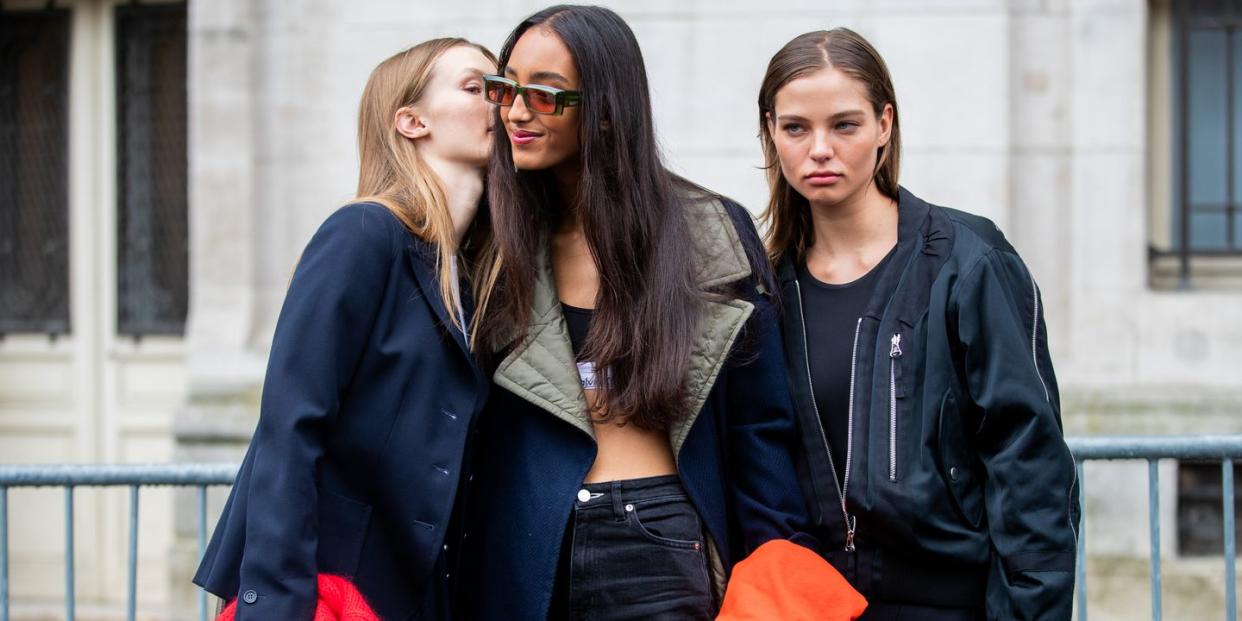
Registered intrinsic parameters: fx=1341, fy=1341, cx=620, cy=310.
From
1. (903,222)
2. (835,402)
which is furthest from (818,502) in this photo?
(903,222)

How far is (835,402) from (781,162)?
22.1 inches

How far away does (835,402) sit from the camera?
2998 millimetres

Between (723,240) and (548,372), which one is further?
(723,240)

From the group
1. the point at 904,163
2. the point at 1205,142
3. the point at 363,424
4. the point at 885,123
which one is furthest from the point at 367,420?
the point at 1205,142

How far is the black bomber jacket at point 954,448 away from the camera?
9.02 ft

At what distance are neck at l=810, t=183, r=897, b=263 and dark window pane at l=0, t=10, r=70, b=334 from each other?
6.04 metres

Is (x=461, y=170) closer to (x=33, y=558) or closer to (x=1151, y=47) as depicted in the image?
(x=1151, y=47)

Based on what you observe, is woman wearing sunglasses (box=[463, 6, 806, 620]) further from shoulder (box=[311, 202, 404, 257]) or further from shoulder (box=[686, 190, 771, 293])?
shoulder (box=[311, 202, 404, 257])

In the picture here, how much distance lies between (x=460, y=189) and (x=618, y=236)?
1.44 ft

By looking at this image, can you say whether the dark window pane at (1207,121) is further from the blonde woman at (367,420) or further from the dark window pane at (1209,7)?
the blonde woman at (367,420)

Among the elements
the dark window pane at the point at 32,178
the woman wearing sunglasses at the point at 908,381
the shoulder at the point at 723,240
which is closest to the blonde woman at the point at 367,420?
the shoulder at the point at 723,240

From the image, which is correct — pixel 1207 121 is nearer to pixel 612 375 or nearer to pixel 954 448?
pixel 954 448

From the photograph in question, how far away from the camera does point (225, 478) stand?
418cm

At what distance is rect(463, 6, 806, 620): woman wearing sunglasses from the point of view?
9.56ft
